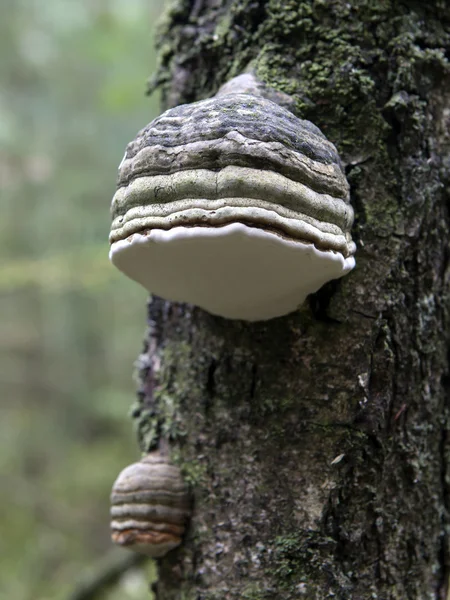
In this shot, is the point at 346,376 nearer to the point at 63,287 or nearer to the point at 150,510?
the point at 150,510

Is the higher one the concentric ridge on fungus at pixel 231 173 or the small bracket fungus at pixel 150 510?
the concentric ridge on fungus at pixel 231 173

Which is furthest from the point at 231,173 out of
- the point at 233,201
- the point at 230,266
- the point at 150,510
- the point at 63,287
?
the point at 63,287

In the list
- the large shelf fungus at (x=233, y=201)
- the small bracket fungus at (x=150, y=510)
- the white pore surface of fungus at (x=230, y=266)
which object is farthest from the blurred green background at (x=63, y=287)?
the large shelf fungus at (x=233, y=201)

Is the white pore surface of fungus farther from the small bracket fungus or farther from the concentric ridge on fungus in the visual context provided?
the small bracket fungus

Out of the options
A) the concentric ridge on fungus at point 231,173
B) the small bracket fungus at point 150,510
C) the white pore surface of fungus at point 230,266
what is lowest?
the small bracket fungus at point 150,510

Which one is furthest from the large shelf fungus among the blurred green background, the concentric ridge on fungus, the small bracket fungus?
the blurred green background

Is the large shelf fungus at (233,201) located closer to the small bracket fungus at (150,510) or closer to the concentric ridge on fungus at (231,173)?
the concentric ridge on fungus at (231,173)

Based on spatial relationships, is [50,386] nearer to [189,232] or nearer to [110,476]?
[110,476]
